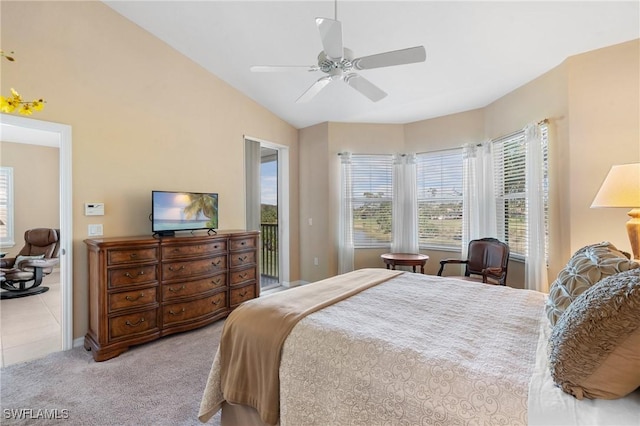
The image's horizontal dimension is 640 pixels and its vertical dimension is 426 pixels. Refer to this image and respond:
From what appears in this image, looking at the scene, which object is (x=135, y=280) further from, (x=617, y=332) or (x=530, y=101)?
(x=530, y=101)

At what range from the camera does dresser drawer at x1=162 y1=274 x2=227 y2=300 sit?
2.92 metres

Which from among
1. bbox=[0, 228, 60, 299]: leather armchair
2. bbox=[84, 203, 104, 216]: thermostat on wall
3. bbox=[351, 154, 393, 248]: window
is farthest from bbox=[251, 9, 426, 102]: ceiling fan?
bbox=[0, 228, 60, 299]: leather armchair

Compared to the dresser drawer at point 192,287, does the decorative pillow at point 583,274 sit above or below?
above

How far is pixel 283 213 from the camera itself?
5027mm

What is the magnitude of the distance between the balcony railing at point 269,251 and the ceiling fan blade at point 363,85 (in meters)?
3.29

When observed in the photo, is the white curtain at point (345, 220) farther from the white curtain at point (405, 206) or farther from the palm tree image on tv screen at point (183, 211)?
the palm tree image on tv screen at point (183, 211)

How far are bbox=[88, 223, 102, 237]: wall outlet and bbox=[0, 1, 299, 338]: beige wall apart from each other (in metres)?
0.05

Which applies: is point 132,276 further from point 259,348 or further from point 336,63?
point 336,63

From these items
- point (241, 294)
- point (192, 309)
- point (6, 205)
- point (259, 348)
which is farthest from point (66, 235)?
point (6, 205)

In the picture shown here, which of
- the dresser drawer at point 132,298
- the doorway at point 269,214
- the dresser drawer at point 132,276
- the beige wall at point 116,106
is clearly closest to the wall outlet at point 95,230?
the beige wall at point 116,106

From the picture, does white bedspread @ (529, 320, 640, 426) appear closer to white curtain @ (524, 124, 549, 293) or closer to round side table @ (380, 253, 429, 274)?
white curtain @ (524, 124, 549, 293)

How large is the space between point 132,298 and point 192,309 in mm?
583

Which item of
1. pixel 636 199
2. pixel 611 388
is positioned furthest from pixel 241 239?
pixel 636 199

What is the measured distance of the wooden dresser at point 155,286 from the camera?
258 cm
